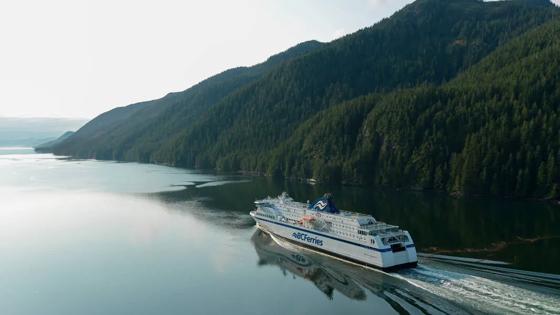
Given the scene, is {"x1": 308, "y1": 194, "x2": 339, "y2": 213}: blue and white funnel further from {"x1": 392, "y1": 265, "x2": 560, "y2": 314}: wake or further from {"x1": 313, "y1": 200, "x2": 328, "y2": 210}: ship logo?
{"x1": 392, "y1": 265, "x2": 560, "y2": 314}: wake

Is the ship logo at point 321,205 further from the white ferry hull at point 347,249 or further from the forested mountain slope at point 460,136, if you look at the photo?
the forested mountain slope at point 460,136

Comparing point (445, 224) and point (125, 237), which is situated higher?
point (445, 224)

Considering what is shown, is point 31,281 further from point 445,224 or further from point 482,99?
point 482,99

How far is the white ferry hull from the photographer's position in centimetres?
5975

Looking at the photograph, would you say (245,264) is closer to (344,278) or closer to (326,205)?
(344,278)

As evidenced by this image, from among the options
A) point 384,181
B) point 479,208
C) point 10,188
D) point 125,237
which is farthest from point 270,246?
point 10,188

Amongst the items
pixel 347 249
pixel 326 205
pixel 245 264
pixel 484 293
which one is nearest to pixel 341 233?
pixel 347 249

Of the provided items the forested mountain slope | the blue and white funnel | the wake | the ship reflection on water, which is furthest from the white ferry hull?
the forested mountain slope

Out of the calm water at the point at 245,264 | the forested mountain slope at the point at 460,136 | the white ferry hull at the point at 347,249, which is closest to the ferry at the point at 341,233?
the white ferry hull at the point at 347,249

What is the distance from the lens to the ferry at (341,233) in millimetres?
60219

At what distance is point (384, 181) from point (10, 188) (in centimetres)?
12476

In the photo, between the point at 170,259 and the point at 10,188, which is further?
the point at 10,188

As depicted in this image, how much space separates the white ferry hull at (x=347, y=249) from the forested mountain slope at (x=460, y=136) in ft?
218

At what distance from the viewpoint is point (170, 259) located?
2788 inches
